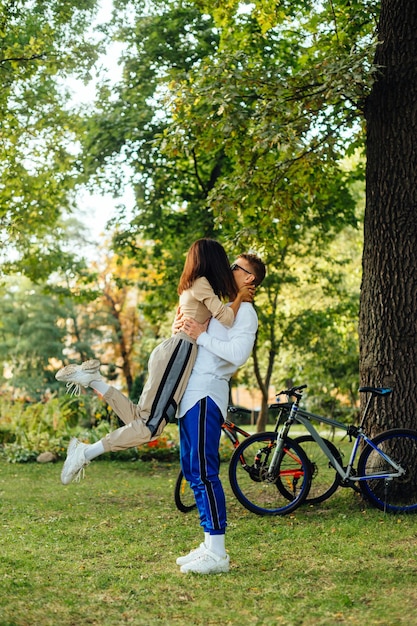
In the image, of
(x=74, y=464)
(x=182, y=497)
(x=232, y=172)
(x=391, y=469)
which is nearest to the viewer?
(x=74, y=464)

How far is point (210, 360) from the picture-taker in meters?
5.04

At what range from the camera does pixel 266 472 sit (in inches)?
281

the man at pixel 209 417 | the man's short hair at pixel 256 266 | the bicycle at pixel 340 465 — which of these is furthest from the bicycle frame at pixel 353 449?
the man at pixel 209 417

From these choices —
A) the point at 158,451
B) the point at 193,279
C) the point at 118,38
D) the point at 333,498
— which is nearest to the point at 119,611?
the point at 193,279

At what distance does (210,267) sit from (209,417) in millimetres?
969

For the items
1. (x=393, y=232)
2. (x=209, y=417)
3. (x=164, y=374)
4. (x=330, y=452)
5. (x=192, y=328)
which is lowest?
(x=330, y=452)

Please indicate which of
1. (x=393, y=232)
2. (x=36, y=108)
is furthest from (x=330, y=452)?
(x=36, y=108)

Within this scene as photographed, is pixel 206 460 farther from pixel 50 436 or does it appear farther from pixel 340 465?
pixel 50 436

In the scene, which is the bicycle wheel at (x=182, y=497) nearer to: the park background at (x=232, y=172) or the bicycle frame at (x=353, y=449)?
the park background at (x=232, y=172)

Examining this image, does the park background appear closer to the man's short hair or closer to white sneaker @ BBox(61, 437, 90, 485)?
white sneaker @ BBox(61, 437, 90, 485)

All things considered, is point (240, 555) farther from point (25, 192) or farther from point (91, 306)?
point (91, 306)

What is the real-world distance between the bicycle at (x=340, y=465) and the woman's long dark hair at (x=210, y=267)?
2.19m

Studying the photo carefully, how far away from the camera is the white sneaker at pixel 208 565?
498 cm

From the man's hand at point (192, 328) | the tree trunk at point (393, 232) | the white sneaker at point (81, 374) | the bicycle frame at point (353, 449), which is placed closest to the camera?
the white sneaker at point (81, 374)
